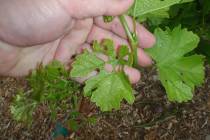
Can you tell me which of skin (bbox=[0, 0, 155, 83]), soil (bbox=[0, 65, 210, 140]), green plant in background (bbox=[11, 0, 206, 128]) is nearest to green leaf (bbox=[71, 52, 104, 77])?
green plant in background (bbox=[11, 0, 206, 128])

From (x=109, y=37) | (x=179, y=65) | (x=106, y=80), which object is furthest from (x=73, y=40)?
(x=179, y=65)

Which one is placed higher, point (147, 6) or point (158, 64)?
point (147, 6)

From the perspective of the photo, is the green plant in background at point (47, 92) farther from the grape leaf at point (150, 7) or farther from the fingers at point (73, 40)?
the grape leaf at point (150, 7)

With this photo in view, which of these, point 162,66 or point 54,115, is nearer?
point 162,66

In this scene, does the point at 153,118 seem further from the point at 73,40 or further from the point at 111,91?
the point at 111,91

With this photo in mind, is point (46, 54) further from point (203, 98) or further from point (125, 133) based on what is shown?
point (203, 98)

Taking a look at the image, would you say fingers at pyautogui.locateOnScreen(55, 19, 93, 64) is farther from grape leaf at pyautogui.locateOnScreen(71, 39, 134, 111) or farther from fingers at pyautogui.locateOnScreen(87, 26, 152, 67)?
grape leaf at pyautogui.locateOnScreen(71, 39, 134, 111)

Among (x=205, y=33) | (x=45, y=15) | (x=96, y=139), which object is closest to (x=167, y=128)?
(x=96, y=139)
